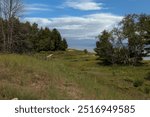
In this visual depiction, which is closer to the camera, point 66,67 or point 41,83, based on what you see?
point 41,83

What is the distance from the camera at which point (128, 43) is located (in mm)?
90000

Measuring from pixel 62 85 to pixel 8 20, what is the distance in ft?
145

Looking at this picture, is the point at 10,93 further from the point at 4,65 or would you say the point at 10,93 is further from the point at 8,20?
the point at 8,20

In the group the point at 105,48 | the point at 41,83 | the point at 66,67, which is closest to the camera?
the point at 41,83

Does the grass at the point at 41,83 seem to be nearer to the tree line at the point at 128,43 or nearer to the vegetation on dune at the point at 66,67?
the vegetation on dune at the point at 66,67

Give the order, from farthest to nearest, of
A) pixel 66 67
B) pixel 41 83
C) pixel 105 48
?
pixel 105 48, pixel 66 67, pixel 41 83

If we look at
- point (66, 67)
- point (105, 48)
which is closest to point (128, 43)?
point (105, 48)

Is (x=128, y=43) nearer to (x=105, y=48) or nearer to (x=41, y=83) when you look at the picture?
(x=105, y=48)

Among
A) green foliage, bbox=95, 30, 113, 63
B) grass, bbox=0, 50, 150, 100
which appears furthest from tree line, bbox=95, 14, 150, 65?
grass, bbox=0, 50, 150, 100

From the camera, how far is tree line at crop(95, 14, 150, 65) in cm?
8738

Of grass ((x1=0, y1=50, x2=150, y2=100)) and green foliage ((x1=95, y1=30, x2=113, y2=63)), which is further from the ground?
grass ((x1=0, y1=50, x2=150, y2=100))

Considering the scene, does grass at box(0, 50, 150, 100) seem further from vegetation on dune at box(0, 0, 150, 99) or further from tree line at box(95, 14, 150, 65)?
tree line at box(95, 14, 150, 65)

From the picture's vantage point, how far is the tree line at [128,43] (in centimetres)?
8738

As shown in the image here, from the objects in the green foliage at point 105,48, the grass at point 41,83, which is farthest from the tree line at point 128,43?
the grass at point 41,83
